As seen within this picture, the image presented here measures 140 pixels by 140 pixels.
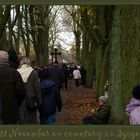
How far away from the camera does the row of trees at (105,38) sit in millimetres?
7457

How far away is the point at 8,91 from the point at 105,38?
44.7 ft

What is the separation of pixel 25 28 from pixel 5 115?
30789 mm

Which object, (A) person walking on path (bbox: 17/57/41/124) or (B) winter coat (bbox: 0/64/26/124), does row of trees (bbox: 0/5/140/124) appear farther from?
(B) winter coat (bbox: 0/64/26/124)

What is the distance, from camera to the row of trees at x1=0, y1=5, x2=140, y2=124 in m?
7.46

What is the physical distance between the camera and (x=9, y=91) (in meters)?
7.48

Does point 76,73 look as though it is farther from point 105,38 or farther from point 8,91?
point 8,91

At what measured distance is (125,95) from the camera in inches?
307

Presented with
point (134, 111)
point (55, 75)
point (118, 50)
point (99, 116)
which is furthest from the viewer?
point (55, 75)

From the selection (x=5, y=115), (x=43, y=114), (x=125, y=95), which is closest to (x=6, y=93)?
(x=5, y=115)

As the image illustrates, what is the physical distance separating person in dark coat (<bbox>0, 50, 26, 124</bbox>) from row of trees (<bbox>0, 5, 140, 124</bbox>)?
1.13 m

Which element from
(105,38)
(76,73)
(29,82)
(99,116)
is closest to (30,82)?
(29,82)

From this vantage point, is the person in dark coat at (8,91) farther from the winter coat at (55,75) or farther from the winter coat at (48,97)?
the winter coat at (55,75)

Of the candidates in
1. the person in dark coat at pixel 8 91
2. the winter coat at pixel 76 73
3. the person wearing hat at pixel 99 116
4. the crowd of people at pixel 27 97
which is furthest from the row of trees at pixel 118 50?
the winter coat at pixel 76 73

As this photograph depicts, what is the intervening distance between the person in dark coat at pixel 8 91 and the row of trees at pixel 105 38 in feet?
3.70
